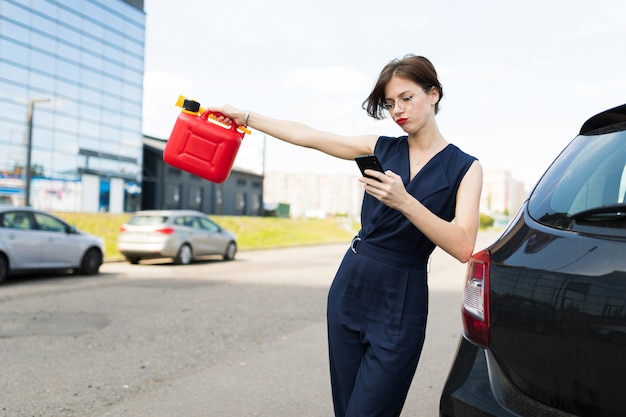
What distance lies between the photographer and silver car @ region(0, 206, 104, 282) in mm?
10828

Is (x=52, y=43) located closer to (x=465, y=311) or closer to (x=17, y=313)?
(x=17, y=313)

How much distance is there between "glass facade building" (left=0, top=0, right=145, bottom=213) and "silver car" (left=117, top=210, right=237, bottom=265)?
21.4 meters

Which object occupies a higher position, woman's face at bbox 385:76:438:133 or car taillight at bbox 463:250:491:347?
woman's face at bbox 385:76:438:133

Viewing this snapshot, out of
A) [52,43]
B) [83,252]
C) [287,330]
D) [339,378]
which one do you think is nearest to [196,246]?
[83,252]

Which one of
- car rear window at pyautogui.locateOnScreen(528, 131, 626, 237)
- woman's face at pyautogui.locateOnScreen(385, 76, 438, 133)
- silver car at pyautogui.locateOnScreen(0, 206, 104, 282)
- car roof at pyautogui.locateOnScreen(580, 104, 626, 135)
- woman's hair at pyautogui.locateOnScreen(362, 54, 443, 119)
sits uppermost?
woman's hair at pyautogui.locateOnScreen(362, 54, 443, 119)

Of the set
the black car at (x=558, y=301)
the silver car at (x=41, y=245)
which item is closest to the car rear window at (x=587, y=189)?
the black car at (x=558, y=301)

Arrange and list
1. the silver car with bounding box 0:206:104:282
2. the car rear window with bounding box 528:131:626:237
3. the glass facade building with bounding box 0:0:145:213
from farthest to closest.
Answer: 1. the glass facade building with bounding box 0:0:145:213
2. the silver car with bounding box 0:206:104:282
3. the car rear window with bounding box 528:131:626:237

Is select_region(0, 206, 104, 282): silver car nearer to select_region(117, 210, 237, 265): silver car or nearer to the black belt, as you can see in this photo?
select_region(117, 210, 237, 265): silver car

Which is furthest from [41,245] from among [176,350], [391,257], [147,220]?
[391,257]

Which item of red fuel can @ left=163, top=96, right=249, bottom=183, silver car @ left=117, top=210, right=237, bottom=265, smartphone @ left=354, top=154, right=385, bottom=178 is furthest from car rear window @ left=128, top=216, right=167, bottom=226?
smartphone @ left=354, top=154, right=385, bottom=178

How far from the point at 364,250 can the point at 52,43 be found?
41163 mm

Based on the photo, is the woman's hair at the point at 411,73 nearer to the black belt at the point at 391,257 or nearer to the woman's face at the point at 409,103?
the woman's face at the point at 409,103

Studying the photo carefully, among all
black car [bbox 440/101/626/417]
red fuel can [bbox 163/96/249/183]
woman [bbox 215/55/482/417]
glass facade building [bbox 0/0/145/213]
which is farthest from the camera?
glass facade building [bbox 0/0/145/213]

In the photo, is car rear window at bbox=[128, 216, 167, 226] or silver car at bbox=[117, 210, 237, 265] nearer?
silver car at bbox=[117, 210, 237, 265]
